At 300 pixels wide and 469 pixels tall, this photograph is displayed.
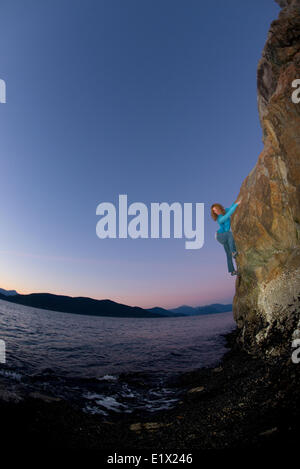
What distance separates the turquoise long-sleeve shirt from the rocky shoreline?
7931mm

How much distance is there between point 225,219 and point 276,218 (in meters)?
2.87

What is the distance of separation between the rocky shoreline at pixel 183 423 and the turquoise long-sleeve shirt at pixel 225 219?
793 centimetres

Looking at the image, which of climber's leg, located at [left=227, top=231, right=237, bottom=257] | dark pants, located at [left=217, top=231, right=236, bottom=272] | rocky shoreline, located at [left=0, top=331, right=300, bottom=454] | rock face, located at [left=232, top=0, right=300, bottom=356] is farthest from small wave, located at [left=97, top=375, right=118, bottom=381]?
climber's leg, located at [left=227, top=231, right=237, bottom=257]

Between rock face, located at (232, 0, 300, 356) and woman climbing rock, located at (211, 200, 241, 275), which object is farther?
woman climbing rock, located at (211, 200, 241, 275)

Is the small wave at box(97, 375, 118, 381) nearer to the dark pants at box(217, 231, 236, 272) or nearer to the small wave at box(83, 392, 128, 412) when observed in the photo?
the small wave at box(83, 392, 128, 412)

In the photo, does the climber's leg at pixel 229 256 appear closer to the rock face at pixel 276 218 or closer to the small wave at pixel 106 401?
the rock face at pixel 276 218

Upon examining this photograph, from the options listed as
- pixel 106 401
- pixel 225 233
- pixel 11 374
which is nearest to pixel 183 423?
pixel 106 401

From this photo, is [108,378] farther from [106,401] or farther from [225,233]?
[225,233]

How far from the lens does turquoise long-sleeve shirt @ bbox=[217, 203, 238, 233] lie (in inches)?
476

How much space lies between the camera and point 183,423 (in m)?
5.78

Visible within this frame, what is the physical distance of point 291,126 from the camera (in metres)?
8.65

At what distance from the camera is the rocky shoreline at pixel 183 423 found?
3.70m

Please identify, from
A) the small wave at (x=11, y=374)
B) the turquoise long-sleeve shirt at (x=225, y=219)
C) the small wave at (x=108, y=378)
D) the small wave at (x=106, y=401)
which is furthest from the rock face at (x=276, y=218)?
the small wave at (x=11, y=374)
